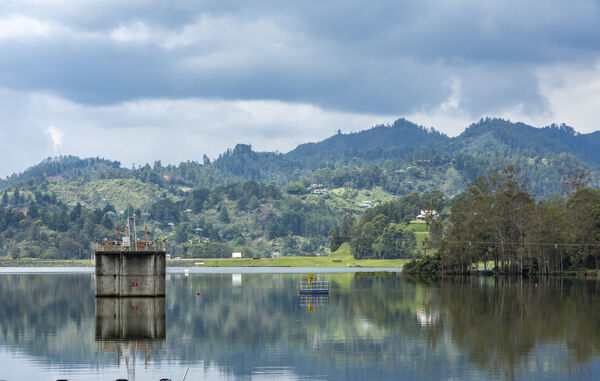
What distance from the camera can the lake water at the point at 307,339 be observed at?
43.2 m

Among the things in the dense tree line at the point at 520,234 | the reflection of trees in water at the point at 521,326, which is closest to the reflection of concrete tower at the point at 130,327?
the reflection of trees in water at the point at 521,326

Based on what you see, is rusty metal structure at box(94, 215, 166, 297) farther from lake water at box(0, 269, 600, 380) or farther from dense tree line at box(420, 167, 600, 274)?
dense tree line at box(420, 167, 600, 274)

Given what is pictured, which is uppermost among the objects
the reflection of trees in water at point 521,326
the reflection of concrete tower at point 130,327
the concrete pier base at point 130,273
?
the concrete pier base at point 130,273

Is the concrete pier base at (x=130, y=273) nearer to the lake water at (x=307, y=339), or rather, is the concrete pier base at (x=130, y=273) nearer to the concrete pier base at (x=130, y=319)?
the concrete pier base at (x=130, y=319)

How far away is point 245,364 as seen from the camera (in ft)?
151

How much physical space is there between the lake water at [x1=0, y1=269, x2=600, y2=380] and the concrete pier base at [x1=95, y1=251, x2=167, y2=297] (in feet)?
5.32

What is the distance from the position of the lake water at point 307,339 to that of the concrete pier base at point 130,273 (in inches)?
63.9

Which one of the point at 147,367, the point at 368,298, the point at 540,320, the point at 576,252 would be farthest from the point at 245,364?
the point at 576,252

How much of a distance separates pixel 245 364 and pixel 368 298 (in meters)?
51.6

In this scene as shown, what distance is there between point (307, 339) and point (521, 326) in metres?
18.0

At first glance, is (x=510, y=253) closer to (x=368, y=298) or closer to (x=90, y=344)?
(x=368, y=298)

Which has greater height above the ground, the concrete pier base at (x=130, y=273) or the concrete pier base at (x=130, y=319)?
the concrete pier base at (x=130, y=273)

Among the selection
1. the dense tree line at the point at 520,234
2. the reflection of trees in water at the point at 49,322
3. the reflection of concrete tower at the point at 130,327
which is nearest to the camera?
the reflection of concrete tower at the point at 130,327

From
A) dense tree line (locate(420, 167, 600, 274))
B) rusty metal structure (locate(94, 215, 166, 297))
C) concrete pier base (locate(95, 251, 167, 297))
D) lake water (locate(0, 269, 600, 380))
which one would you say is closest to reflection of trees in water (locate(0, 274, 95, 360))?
lake water (locate(0, 269, 600, 380))
